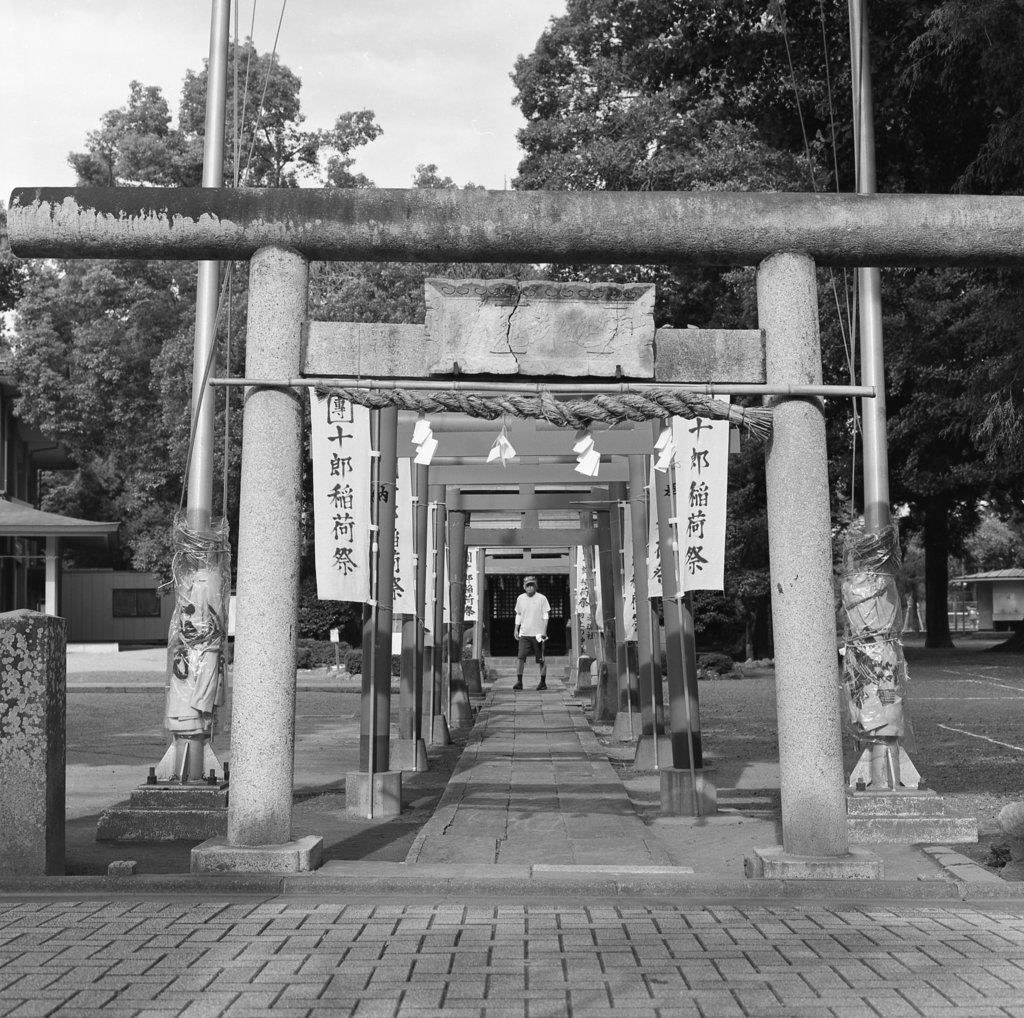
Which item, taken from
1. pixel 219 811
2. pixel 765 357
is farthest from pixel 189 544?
pixel 765 357

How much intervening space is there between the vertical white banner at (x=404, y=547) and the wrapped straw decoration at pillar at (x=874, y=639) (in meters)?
4.23

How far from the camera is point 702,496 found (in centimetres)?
894

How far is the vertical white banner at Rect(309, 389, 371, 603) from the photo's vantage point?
28.7ft

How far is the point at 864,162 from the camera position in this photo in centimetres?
942

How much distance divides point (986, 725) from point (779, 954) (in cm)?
1169

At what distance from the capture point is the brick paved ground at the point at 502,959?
473 cm

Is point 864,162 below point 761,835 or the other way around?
Answer: the other way around

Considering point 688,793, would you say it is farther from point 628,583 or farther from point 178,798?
point 628,583

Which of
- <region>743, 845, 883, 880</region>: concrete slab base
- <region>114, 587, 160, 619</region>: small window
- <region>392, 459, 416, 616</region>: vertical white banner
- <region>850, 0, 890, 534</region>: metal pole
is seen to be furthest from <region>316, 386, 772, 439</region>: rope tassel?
<region>114, 587, 160, 619</region>: small window

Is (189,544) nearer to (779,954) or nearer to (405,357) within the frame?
(405,357)

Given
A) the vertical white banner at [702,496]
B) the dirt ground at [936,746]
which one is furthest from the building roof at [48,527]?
the vertical white banner at [702,496]

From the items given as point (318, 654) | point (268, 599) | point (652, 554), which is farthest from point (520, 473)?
point (318, 654)

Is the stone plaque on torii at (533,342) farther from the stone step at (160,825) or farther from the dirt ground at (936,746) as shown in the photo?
the dirt ground at (936,746)

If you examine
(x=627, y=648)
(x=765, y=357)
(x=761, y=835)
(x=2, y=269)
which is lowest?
(x=761, y=835)
